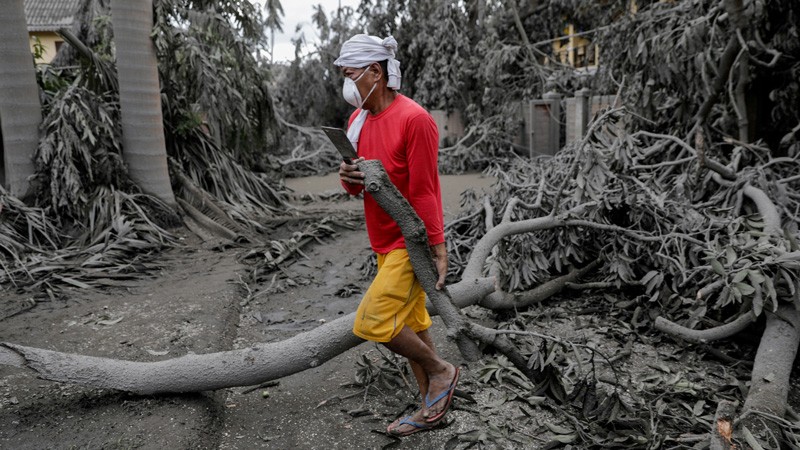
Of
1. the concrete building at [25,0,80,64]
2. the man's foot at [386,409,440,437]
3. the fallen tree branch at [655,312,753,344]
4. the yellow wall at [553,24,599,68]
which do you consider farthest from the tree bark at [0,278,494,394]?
the concrete building at [25,0,80,64]

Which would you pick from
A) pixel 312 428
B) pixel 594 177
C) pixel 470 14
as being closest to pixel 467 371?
pixel 312 428

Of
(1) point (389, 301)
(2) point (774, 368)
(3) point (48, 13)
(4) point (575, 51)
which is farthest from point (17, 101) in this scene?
(3) point (48, 13)

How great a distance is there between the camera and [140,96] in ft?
22.2

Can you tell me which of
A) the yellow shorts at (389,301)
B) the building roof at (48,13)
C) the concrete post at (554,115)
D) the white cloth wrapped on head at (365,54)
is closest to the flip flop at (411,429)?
the yellow shorts at (389,301)

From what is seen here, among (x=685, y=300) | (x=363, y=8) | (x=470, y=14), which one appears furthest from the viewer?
(x=363, y=8)

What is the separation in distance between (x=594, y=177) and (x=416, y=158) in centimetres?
270

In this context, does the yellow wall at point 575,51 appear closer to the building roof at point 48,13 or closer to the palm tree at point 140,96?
the palm tree at point 140,96

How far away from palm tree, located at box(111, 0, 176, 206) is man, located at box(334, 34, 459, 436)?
468cm

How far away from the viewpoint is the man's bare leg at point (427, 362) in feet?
9.20

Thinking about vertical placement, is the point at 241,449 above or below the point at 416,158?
Result: below

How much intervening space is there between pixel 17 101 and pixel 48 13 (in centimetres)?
2260

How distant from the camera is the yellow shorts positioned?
8.87ft

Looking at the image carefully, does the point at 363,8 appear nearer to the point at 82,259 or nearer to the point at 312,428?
the point at 82,259

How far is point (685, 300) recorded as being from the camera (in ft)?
13.2
